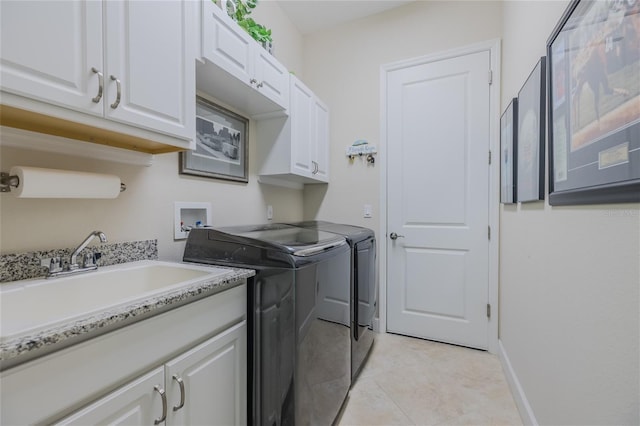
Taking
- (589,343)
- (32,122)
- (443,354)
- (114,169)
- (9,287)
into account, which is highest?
(32,122)

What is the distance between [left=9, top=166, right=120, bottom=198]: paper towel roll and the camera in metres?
0.90

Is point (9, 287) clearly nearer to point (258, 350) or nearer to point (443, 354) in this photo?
point (258, 350)

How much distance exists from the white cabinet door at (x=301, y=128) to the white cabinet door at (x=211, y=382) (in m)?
1.40

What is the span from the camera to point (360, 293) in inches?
75.8

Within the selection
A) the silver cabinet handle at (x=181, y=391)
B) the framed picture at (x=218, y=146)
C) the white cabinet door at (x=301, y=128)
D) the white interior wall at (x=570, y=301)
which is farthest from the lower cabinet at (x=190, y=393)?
the white cabinet door at (x=301, y=128)

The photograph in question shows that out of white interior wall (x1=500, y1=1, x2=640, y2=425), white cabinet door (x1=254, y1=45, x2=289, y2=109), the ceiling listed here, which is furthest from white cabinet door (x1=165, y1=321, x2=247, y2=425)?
the ceiling

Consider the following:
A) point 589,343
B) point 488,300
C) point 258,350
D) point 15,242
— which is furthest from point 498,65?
point 15,242

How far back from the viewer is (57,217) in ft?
3.58

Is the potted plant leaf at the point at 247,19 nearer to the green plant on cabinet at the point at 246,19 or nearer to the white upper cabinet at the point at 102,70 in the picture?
the green plant on cabinet at the point at 246,19

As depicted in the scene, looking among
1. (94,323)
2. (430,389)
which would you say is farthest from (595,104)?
(430,389)

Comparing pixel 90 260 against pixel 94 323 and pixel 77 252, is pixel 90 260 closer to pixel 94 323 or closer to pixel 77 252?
pixel 77 252

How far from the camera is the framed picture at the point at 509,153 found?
5.82 feet

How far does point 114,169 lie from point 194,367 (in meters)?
0.93

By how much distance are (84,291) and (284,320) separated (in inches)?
29.7
